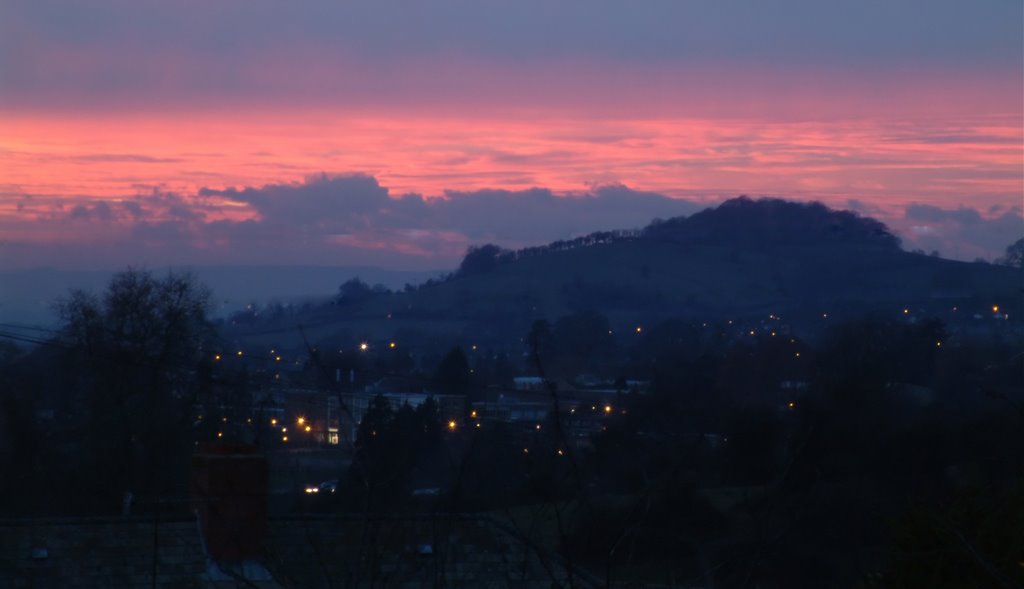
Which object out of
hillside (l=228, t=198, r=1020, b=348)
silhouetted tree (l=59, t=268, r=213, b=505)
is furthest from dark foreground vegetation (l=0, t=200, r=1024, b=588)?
hillside (l=228, t=198, r=1020, b=348)

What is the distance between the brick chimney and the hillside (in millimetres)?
42183

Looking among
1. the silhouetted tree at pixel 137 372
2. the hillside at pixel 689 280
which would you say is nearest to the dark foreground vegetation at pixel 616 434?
the silhouetted tree at pixel 137 372

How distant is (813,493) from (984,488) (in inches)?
274

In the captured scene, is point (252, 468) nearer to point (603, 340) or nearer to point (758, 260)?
point (603, 340)

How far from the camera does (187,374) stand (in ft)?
66.3

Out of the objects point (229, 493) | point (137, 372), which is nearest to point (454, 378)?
point (137, 372)

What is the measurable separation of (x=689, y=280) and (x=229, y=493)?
71424mm

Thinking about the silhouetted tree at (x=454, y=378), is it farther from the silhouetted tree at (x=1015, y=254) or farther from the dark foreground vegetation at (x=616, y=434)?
the silhouetted tree at (x=1015, y=254)

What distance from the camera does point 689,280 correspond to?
7775 cm

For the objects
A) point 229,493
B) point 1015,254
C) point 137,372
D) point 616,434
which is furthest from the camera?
point 1015,254

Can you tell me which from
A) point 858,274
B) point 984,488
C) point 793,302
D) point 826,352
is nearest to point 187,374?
point 826,352

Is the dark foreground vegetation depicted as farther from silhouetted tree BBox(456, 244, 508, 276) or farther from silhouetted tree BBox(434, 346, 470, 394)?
silhouetted tree BBox(456, 244, 508, 276)

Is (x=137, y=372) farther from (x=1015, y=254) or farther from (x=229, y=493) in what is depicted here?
(x=1015, y=254)

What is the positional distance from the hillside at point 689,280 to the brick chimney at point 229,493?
42183 millimetres
